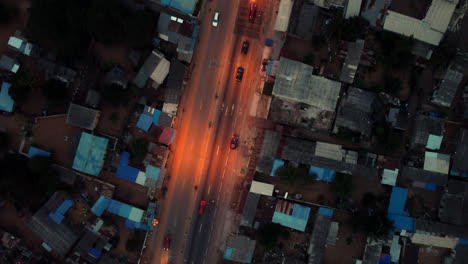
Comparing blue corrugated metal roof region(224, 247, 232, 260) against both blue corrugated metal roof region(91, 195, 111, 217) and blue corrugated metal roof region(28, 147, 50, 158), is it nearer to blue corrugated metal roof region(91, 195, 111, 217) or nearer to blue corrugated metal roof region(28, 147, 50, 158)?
blue corrugated metal roof region(91, 195, 111, 217)

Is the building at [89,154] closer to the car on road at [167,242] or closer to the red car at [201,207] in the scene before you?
the car on road at [167,242]

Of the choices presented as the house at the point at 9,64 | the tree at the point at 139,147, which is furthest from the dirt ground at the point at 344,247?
the house at the point at 9,64

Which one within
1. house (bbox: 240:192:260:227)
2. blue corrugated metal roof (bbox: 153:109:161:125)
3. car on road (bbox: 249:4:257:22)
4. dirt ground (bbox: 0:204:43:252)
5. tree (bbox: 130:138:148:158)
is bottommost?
dirt ground (bbox: 0:204:43:252)

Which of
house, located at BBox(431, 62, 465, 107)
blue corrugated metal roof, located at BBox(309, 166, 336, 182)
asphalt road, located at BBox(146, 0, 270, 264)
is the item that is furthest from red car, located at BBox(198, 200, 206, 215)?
house, located at BBox(431, 62, 465, 107)

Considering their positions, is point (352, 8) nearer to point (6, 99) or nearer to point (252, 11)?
point (252, 11)

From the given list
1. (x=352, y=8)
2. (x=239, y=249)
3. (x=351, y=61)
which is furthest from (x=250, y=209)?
(x=352, y=8)

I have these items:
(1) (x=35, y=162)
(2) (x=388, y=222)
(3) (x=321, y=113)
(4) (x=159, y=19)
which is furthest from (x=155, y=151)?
(2) (x=388, y=222)
